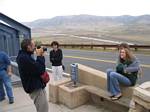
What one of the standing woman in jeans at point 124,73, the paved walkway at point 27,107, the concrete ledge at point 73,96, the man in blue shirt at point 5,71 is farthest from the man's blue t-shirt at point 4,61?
the standing woman in jeans at point 124,73

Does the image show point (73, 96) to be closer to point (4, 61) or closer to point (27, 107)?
point (27, 107)

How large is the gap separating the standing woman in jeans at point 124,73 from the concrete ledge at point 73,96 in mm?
1130

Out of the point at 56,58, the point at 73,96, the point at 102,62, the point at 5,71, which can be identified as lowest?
the point at 102,62

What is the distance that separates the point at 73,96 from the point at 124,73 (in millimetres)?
1591

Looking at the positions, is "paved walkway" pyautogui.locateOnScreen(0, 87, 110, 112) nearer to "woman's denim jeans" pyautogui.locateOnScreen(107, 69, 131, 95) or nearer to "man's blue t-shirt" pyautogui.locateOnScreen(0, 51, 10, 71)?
"woman's denim jeans" pyautogui.locateOnScreen(107, 69, 131, 95)

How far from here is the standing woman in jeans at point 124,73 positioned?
6.79 metres

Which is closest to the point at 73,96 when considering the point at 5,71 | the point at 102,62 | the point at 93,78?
the point at 93,78

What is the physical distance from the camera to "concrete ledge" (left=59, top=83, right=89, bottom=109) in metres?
7.82

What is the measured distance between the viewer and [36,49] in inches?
217

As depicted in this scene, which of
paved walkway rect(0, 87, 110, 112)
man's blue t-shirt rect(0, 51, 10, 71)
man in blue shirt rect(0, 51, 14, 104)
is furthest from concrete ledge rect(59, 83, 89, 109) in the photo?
man's blue t-shirt rect(0, 51, 10, 71)

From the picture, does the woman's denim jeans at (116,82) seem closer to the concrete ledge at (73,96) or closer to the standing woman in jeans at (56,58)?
the concrete ledge at (73,96)

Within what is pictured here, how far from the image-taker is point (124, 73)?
693 centimetres

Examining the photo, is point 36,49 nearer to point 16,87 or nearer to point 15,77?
point 16,87

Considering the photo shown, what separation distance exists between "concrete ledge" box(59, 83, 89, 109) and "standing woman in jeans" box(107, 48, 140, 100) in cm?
113
